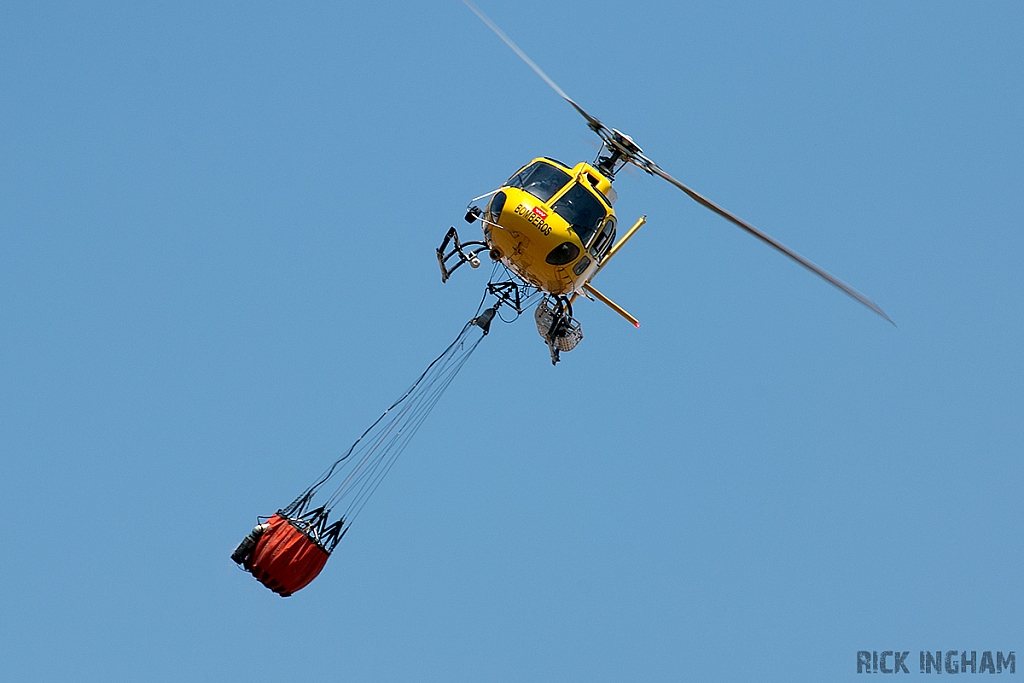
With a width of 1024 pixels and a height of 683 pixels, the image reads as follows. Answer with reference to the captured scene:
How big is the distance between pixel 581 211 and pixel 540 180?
125 centimetres

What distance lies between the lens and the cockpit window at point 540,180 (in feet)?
140

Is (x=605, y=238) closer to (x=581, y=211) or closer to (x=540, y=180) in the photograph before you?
(x=581, y=211)

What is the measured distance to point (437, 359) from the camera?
146ft

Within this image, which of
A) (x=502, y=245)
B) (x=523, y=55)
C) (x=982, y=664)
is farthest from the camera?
(x=982, y=664)

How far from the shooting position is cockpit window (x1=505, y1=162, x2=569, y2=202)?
140ft

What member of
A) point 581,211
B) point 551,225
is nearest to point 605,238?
point 581,211

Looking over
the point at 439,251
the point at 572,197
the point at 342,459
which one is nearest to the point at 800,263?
the point at 572,197

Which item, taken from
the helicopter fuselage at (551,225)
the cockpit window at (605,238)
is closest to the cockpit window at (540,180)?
the helicopter fuselage at (551,225)

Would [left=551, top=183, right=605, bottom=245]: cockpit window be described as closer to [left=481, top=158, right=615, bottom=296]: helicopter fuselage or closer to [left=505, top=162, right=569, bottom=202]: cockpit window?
[left=481, top=158, right=615, bottom=296]: helicopter fuselage

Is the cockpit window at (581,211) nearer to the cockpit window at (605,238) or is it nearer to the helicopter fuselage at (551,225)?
the helicopter fuselage at (551,225)

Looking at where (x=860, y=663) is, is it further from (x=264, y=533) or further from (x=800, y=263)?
(x=264, y=533)

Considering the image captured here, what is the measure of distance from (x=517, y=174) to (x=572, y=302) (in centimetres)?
348

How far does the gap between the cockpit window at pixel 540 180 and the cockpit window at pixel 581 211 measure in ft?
A: 0.99

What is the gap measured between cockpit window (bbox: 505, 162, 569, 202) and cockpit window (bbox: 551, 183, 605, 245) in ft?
0.99
